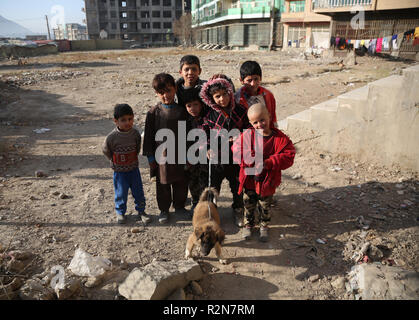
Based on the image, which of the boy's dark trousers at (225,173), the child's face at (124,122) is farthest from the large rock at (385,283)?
the child's face at (124,122)

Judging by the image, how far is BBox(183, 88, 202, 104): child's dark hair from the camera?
314 centimetres

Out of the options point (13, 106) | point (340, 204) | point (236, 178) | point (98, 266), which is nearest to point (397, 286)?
point (340, 204)

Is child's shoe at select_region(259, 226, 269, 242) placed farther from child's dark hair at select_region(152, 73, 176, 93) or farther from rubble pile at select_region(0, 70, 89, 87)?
rubble pile at select_region(0, 70, 89, 87)

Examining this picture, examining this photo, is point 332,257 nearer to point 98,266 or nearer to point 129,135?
point 98,266

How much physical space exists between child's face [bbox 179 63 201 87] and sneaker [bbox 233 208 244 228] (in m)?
1.64

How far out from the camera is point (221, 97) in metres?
2.84

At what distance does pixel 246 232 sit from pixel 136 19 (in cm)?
7421

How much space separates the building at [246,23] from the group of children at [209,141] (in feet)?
112

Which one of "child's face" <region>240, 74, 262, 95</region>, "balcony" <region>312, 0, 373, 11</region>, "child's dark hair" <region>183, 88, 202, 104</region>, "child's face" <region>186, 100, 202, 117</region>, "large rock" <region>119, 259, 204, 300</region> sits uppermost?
"balcony" <region>312, 0, 373, 11</region>

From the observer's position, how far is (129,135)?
325 cm

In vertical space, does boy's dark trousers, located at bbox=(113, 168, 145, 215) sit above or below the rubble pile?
below

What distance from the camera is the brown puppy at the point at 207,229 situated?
8.13 feet

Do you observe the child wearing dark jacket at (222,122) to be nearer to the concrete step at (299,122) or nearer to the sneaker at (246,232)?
the sneaker at (246,232)

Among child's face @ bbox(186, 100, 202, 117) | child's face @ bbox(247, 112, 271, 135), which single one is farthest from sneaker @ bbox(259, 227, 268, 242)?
child's face @ bbox(186, 100, 202, 117)
